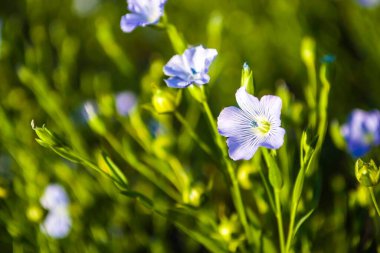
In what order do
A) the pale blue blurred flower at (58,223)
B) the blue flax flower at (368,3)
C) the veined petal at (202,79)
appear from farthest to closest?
the blue flax flower at (368,3) → the pale blue blurred flower at (58,223) → the veined petal at (202,79)

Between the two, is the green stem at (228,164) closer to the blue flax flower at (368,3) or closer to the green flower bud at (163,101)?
the green flower bud at (163,101)

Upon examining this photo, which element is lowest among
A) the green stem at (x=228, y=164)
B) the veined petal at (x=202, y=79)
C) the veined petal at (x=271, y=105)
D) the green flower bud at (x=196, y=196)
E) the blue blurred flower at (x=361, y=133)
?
the blue blurred flower at (x=361, y=133)

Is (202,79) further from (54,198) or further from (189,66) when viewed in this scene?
(54,198)

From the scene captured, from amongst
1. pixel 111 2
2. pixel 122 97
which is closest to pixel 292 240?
pixel 122 97

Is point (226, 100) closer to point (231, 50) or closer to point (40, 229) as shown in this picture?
point (231, 50)

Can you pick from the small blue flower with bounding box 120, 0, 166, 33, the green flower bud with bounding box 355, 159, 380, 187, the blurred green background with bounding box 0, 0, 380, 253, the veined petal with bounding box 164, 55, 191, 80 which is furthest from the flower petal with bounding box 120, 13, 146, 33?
the green flower bud with bounding box 355, 159, 380, 187

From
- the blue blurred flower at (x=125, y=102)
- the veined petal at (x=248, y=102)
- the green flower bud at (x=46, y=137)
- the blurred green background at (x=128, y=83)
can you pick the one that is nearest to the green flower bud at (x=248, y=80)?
the veined petal at (x=248, y=102)

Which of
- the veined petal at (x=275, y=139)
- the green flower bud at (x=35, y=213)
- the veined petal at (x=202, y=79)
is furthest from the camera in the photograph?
the green flower bud at (x=35, y=213)
